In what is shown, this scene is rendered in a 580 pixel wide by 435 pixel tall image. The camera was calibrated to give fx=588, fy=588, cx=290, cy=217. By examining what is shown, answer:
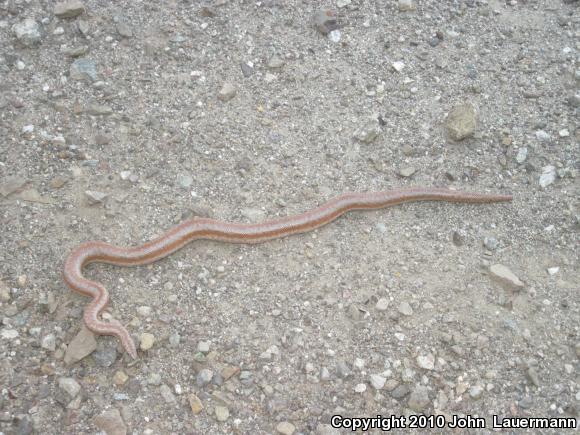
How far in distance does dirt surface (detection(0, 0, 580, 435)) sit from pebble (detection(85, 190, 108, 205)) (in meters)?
0.02

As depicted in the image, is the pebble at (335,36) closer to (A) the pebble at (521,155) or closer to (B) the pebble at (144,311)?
(A) the pebble at (521,155)

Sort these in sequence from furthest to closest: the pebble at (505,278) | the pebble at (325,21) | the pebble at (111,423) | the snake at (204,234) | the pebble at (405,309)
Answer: the pebble at (325,21) < the pebble at (505,278) < the pebble at (405,309) < the snake at (204,234) < the pebble at (111,423)

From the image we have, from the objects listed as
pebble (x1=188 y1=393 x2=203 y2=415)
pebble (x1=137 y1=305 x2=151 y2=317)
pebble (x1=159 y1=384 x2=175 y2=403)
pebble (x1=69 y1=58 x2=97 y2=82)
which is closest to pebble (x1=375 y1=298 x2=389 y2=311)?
pebble (x1=188 y1=393 x2=203 y2=415)

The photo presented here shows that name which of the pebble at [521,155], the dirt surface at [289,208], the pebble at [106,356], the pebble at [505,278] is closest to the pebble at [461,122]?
the dirt surface at [289,208]

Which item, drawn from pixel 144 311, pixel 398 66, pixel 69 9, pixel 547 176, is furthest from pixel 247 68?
pixel 547 176

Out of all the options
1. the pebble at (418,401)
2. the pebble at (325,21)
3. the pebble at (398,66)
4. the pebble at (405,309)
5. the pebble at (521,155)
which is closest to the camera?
the pebble at (418,401)

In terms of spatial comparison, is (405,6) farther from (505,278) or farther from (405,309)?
(405,309)

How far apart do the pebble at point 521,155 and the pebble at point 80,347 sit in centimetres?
514

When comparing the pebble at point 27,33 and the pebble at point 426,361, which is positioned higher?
the pebble at point 27,33

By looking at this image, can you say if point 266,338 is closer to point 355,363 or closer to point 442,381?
point 355,363

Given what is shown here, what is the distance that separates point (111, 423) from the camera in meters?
4.98

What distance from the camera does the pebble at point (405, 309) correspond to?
577 centimetres

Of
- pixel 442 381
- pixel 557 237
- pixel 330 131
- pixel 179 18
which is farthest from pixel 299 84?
pixel 442 381

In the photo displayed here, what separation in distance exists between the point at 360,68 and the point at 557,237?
3.21m
